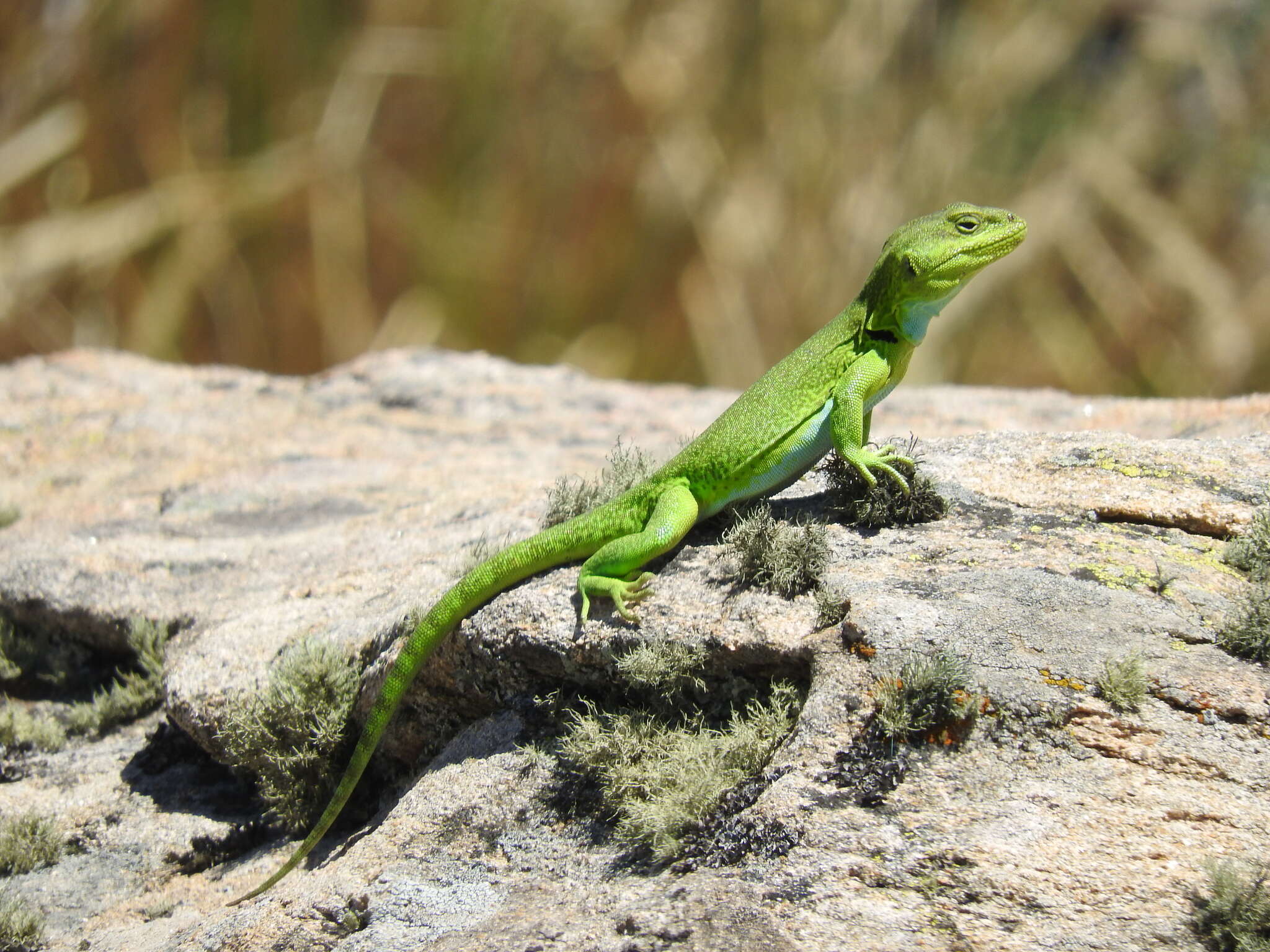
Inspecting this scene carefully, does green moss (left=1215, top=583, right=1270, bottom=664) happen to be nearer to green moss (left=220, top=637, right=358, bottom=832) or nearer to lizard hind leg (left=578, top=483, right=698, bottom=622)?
lizard hind leg (left=578, top=483, right=698, bottom=622)

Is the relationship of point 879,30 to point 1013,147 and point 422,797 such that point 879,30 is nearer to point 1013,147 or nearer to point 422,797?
point 1013,147

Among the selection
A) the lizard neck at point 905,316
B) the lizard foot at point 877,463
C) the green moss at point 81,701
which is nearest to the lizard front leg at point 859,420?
the lizard foot at point 877,463

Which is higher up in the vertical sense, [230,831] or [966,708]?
[966,708]

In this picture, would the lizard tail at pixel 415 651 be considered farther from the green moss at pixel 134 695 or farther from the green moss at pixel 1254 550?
the green moss at pixel 1254 550

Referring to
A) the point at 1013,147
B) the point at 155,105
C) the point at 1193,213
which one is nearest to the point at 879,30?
the point at 1013,147

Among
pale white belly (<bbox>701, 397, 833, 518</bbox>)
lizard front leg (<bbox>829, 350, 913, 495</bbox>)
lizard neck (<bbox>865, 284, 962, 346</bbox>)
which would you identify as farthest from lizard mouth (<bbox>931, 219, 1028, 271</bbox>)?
pale white belly (<bbox>701, 397, 833, 518</bbox>)

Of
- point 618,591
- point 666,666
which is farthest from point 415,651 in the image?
point 666,666

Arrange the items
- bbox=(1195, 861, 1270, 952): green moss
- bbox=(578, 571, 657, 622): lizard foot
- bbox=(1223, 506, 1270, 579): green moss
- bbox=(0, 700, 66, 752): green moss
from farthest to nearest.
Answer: bbox=(0, 700, 66, 752): green moss → bbox=(578, 571, 657, 622): lizard foot → bbox=(1223, 506, 1270, 579): green moss → bbox=(1195, 861, 1270, 952): green moss
